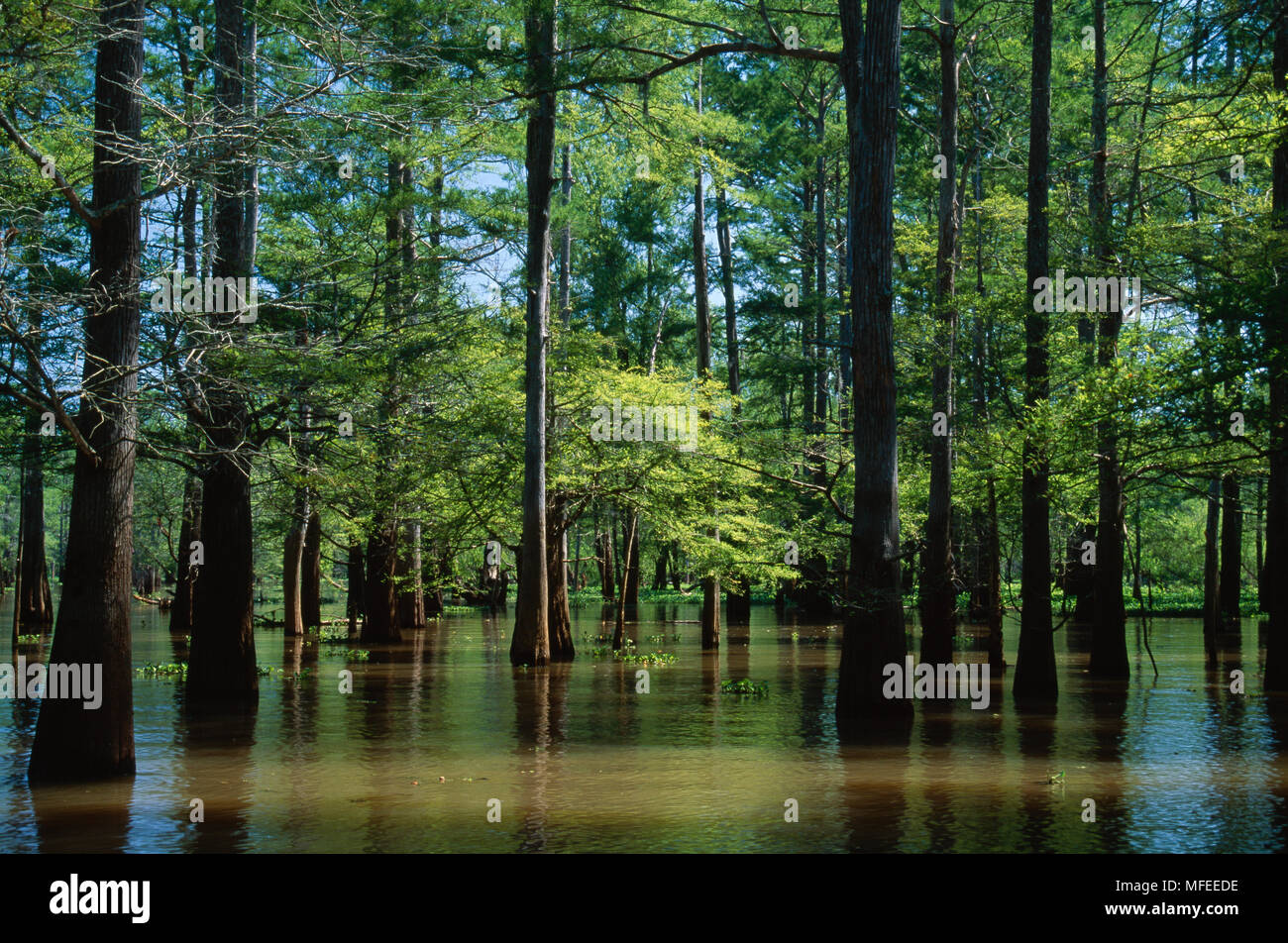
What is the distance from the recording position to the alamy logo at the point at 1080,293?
1666cm

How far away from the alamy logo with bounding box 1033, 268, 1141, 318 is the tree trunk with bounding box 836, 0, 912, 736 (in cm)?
400

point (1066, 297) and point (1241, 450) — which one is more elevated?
point (1066, 297)

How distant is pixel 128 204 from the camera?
10.2 meters

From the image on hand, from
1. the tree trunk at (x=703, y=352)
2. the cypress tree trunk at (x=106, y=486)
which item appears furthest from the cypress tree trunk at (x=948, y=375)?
the cypress tree trunk at (x=106, y=486)

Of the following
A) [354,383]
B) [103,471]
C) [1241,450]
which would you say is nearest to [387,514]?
[354,383]

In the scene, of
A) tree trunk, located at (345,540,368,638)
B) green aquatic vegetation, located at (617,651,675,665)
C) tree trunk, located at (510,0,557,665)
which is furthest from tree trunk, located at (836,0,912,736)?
tree trunk, located at (345,540,368,638)

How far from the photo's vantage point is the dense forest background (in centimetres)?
1020

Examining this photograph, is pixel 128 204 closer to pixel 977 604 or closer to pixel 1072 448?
pixel 1072 448

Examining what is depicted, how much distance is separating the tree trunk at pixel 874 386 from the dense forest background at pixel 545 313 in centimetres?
5

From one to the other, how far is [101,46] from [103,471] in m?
3.76

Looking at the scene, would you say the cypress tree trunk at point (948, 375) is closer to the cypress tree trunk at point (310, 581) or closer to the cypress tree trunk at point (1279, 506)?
the cypress tree trunk at point (1279, 506)

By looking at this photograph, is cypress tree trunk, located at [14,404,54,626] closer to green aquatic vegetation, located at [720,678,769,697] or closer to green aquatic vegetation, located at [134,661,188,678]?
green aquatic vegetation, located at [134,661,188,678]

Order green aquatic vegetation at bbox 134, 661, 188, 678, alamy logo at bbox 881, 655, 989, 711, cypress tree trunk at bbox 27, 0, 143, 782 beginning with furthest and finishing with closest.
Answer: green aquatic vegetation at bbox 134, 661, 188, 678
alamy logo at bbox 881, 655, 989, 711
cypress tree trunk at bbox 27, 0, 143, 782

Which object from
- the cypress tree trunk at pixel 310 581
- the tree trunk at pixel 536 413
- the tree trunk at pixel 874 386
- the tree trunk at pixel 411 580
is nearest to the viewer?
the tree trunk at pixel 874 386
